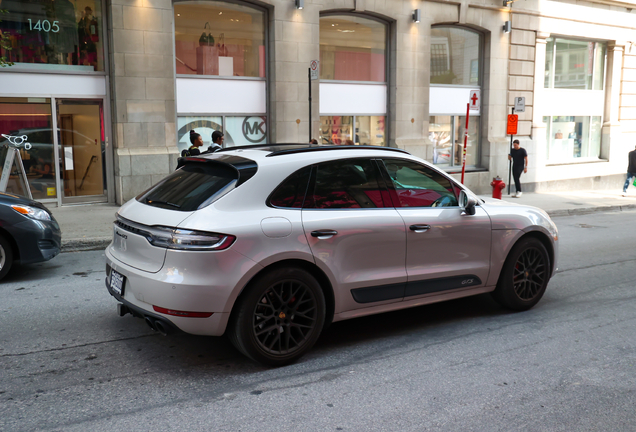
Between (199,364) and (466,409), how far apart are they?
6.58ft

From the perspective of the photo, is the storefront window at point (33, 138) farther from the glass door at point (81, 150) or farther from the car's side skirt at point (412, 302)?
the car's side skirt at point (412, 302)

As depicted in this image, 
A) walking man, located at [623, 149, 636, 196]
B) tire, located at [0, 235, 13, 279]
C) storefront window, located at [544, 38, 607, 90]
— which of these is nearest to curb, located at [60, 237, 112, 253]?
tire, located at [0, 235, 13, 279]

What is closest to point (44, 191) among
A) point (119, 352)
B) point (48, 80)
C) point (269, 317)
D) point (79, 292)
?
point (48, 80)

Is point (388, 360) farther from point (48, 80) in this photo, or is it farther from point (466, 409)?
point (48, 80)

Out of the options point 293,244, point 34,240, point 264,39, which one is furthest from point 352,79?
point 293,244

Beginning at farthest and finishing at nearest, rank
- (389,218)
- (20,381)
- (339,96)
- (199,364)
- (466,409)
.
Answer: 1. (339,96)
2. (389,218)
3. (199,364)
4. (20,381)
5. (466,409)

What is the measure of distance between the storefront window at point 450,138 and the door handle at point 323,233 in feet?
49.8

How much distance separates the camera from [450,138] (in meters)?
19.8

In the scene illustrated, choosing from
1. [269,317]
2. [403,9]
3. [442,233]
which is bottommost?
[269,317]

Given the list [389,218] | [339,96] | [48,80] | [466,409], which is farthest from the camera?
[339,96]

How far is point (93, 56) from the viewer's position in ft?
46.0

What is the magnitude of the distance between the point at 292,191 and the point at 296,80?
12.0 meters

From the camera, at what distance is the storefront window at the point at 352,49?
17156 mm

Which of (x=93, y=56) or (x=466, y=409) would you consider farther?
(x=93, y=56)
